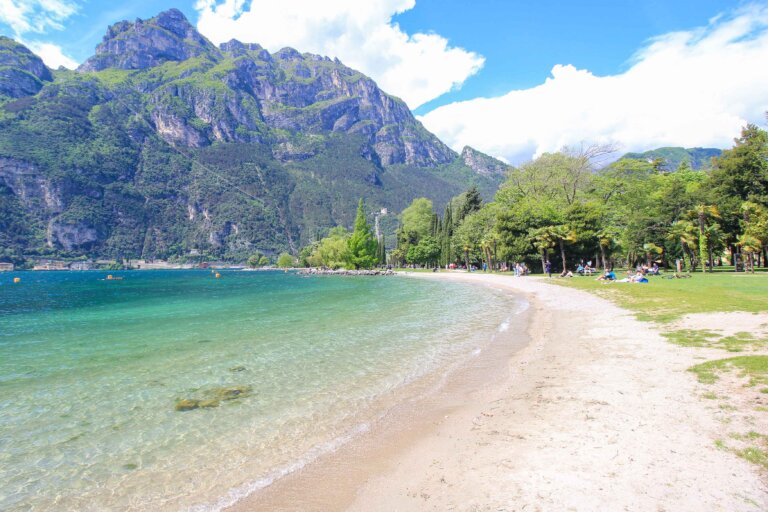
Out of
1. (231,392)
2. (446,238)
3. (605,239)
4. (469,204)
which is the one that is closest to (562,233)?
(605,239)

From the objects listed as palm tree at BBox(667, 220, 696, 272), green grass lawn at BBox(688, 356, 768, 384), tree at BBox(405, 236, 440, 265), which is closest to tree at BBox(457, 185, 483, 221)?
tree at BBox(405, 236, 440, 265)

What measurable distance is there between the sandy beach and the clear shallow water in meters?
1.05

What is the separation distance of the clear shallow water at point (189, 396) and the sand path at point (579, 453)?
2.10 metres

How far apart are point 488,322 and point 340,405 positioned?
40.1 feet

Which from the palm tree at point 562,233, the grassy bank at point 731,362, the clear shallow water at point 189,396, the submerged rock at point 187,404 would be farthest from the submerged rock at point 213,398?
the palm tree at point 562,233

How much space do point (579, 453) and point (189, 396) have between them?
900 centimetres

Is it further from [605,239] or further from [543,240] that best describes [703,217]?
[543,240]

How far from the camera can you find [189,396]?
993 centimetres

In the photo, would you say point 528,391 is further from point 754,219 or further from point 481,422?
point 754,219

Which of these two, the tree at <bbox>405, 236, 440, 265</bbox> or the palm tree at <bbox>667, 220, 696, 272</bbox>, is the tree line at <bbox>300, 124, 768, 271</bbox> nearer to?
the palm tree at <bbox>667, 220, 696, 272</bbox>

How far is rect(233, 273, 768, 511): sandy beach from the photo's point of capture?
4.42m

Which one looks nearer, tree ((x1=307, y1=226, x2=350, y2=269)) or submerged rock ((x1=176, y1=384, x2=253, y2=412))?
submerged rock ((x1=176, y1=384, x2=253, y2=412))

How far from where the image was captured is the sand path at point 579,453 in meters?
4.36

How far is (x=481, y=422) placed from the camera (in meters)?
7.21
